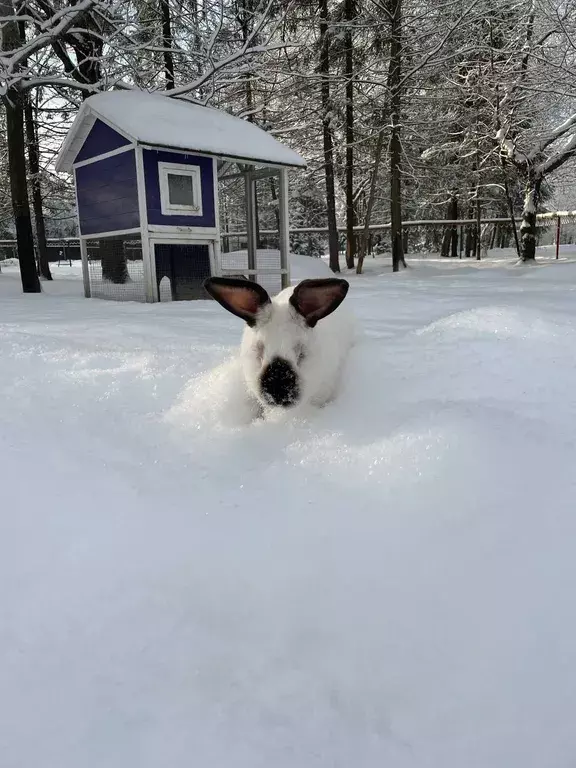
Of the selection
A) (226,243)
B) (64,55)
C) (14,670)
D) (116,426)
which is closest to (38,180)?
(64,55)

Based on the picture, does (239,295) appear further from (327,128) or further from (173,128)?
(327,128)

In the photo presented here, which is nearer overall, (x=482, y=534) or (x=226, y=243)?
(x=482, y=534)

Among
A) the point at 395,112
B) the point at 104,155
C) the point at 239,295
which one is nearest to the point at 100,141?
the point at 104,155

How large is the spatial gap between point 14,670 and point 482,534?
95 cm

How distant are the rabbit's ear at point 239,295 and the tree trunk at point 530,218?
44.4 ft

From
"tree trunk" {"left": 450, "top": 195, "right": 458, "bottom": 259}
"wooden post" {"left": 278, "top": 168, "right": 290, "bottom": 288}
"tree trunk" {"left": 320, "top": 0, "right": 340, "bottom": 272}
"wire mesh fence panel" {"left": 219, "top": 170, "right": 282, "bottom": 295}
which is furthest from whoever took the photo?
"tree trunk" {"left": 450, "top": 195, "right": 458, "bottom": 259}

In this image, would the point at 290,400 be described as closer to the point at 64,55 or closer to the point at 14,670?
the point at 14,670

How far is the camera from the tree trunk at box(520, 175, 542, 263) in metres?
13.4

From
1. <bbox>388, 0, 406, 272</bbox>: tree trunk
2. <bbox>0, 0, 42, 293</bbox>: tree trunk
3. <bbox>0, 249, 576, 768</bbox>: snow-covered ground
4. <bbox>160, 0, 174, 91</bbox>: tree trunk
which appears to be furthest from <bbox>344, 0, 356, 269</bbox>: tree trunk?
<bbox>0, 249, 576, 768</bbox>: snow-covered ground

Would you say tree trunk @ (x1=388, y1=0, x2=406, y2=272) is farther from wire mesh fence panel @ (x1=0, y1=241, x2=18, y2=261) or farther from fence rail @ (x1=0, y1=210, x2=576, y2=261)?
wire mesh fence panel @ (x1=0, y1=241, x2=18, y2=261)

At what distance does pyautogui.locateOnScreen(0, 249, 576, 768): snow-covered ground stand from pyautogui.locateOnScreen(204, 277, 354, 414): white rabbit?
0.12m

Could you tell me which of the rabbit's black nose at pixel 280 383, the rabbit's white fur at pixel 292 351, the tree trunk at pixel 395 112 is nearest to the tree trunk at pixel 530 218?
the tree trunk at pixel 395 112

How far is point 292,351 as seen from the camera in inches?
75.6

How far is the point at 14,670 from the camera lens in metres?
0.99
